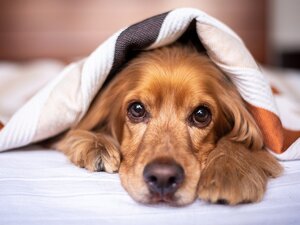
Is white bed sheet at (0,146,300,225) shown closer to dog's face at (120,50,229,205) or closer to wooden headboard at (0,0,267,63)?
dog's face at (120,50,229,205)

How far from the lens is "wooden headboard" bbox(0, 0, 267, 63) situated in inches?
164

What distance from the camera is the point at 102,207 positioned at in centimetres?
128

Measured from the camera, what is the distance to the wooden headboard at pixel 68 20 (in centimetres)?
416

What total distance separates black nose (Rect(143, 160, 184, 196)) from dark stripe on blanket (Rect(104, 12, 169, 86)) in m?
0.55

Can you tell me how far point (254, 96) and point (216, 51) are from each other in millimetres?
219

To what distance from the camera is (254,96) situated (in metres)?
1.61

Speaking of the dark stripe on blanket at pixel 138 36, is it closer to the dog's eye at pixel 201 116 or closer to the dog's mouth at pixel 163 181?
the dog's eye at pixel 201 116

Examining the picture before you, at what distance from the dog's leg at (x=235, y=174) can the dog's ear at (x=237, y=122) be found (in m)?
0.05

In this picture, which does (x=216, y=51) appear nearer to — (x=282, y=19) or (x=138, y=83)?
(x=138, y=83)

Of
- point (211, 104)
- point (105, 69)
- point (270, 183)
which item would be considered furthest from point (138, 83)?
point (270, 183)

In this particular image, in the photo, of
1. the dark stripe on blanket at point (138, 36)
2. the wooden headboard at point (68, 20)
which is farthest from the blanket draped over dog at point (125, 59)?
the wooden headboard at point (68, 20)

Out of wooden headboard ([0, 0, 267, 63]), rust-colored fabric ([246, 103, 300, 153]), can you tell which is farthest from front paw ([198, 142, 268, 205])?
wooden headboard ([0, 0, 267, 63])

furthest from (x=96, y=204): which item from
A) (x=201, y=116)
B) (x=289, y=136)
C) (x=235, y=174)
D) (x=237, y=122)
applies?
(x=289, y=136)

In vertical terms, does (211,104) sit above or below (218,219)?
above
